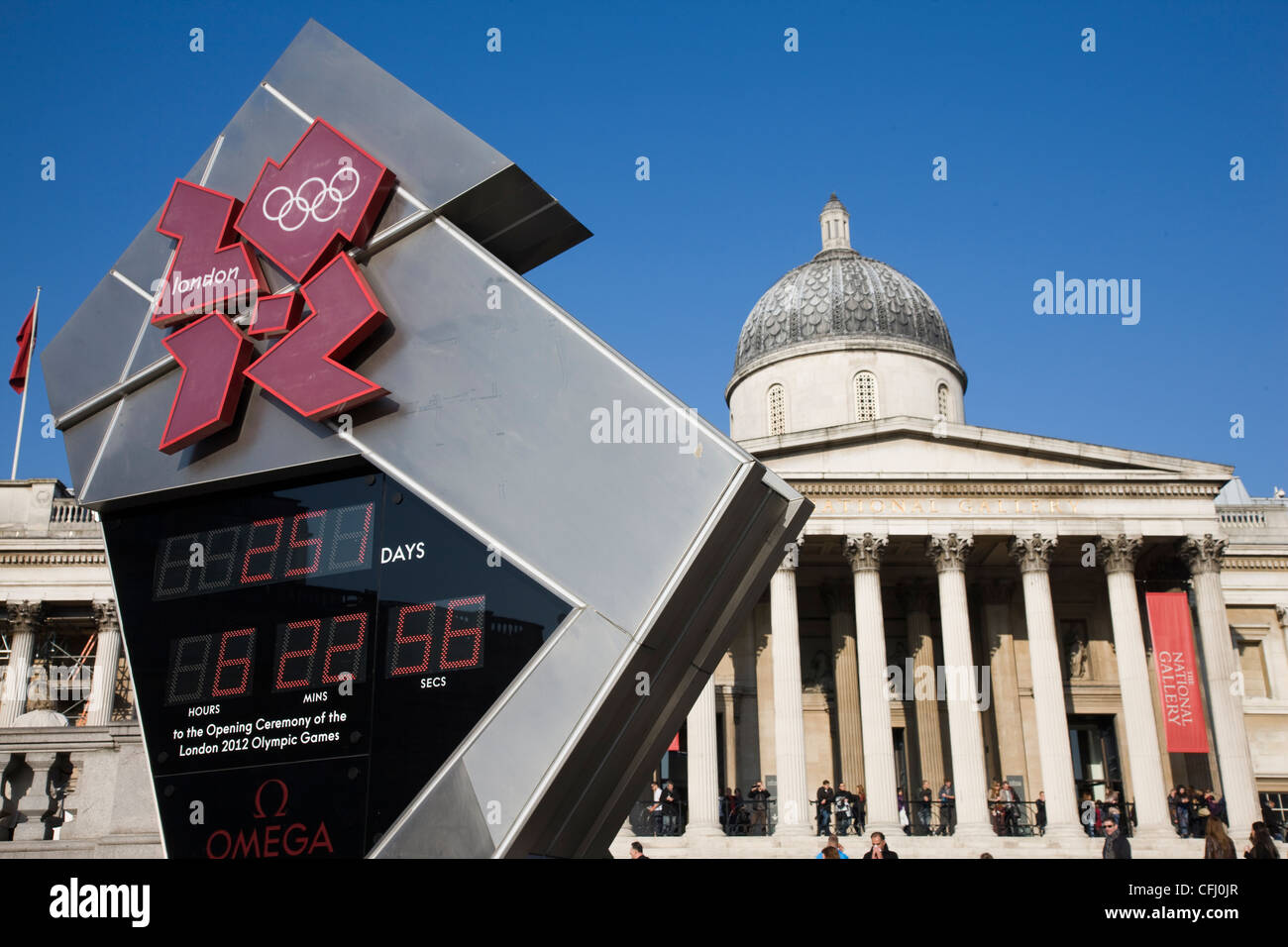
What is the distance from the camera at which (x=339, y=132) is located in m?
10.9

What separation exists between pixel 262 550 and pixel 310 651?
1.12m

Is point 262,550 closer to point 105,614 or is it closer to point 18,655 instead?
point 105,614

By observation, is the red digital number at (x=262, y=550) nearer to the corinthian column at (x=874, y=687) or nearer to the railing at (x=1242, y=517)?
the corinthian column at (x=874, y=687)

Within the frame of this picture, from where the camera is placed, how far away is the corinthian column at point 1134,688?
115 feet

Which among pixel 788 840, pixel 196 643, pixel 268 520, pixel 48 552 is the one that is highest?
pixel 48 552

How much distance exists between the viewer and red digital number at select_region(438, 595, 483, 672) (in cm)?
921

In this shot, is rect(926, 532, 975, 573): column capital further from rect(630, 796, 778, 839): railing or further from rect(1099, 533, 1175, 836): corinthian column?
rect(630, 796, 778, 839): railing

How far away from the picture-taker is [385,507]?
32.6 feet

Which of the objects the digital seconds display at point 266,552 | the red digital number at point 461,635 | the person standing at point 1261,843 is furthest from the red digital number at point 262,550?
the person standing at point 1261,843

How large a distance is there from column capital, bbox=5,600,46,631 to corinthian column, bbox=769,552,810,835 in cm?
2727

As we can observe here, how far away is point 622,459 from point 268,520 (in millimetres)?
3410
